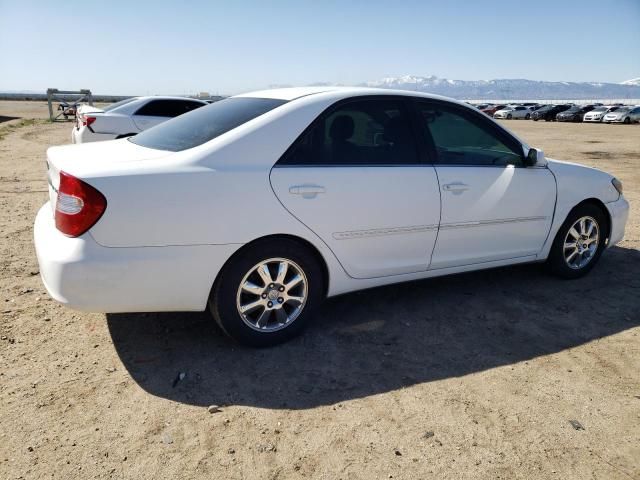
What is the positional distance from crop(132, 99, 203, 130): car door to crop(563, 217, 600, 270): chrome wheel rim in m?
8.78

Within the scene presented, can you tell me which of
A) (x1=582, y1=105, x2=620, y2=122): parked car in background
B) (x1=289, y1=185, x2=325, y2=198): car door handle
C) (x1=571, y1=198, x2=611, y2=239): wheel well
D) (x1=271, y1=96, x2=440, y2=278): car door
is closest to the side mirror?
(x1=571, y1=198, x2=611, y2=239): wheel well

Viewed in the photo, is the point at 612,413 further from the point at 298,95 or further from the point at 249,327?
the point at 298,95

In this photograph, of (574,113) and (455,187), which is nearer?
(455,187)

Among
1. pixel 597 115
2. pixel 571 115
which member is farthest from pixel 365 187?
pixel 571 115

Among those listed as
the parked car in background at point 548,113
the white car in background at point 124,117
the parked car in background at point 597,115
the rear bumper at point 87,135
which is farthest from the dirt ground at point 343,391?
the parked car in background at point 548,113

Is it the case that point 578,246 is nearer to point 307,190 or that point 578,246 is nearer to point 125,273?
point 307,190

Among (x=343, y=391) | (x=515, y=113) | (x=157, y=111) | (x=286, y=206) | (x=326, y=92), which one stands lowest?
(x=343, y=391)

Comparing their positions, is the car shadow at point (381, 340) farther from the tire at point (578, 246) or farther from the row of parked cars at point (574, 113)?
the row of parked cars at point (574, 113)

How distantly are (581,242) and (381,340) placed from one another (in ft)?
7.81

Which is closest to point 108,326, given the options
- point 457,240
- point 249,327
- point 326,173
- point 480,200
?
point 249,327

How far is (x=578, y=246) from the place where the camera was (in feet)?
15.4

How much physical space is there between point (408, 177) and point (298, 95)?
0.93 m

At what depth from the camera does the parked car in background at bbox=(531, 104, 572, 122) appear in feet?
161

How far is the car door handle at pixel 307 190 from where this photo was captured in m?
3.15
